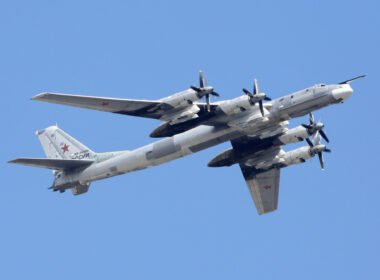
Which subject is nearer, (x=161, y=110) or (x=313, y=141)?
(x=161, y=110)

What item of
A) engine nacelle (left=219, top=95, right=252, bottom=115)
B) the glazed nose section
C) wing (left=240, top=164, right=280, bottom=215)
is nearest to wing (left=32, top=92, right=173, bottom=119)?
engine nacelle (left=219, top=95, right=252, bottom=115)

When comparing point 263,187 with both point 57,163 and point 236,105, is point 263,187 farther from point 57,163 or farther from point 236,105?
point 57,163

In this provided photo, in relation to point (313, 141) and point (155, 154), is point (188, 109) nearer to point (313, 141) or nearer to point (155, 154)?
point (155, 154)

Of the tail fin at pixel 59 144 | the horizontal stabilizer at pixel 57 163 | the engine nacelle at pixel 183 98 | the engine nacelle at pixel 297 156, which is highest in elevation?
the tail fin at pixel 59 144

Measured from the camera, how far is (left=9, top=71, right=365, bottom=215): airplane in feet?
161

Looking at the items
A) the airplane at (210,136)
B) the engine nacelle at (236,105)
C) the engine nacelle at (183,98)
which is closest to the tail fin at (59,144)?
the airplane at (210,136)

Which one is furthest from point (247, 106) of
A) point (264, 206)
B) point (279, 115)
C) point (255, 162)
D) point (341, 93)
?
point (264, 206)

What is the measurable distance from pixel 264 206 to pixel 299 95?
13.7 m

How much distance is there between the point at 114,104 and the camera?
50062mm

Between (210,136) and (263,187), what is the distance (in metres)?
10.1

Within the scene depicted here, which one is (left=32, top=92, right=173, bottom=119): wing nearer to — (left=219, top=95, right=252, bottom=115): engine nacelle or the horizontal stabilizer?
(left=219, top=95, right=252, bottom=115): engine nacelle

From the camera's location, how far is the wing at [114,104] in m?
48.9

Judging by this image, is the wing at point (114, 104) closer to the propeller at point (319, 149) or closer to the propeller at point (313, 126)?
the propeller at point (313, 126)

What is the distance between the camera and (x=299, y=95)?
165 ft
